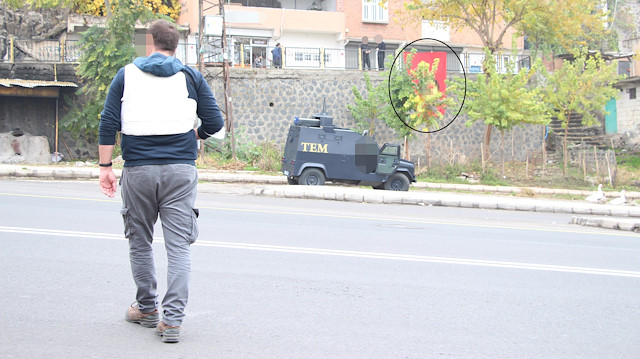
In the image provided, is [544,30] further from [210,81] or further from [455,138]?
[210,81]

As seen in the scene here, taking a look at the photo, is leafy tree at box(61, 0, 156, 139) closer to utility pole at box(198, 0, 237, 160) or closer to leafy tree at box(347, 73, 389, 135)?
utility pole at box(198, 0, 237, 160)

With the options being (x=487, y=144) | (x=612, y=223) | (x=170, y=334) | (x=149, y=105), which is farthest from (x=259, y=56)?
(x=170, y=334)

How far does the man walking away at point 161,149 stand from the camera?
409 centimetres

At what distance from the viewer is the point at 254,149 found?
27.0 meters

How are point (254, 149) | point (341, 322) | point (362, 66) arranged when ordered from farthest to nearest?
point (362, 66)
point (254, 149)
point (341, 322)

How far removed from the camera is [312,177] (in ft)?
62.4

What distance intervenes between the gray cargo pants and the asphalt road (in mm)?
346

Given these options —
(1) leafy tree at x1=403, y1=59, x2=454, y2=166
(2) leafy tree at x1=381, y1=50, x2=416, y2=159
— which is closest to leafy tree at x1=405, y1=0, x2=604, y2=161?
(1) leafy tree at x1=403, y1=59, x2=454, y2=166

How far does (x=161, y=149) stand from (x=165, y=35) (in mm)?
760

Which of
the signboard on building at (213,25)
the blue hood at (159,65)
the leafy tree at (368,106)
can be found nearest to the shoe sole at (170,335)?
the blue hood at (159,65)

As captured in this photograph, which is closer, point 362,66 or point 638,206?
point 638,206

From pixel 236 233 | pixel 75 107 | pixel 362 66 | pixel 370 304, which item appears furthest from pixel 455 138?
pixel 370 304

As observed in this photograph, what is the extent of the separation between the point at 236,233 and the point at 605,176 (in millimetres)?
24025

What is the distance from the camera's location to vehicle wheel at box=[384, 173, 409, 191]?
1955cm
